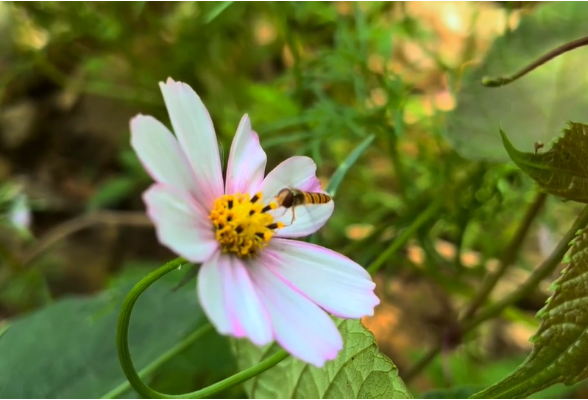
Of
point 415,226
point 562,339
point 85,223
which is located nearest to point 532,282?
point 415,226

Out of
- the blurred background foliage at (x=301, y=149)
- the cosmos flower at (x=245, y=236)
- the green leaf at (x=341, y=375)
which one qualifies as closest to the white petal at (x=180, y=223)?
the cosmos flower at (x=245, y=236)

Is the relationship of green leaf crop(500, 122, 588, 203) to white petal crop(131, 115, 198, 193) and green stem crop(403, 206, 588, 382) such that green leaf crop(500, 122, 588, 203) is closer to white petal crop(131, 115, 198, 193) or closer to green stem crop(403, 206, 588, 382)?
green stem crop(403, 206, 588, 382)

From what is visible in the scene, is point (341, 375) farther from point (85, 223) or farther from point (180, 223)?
point (85, 223)

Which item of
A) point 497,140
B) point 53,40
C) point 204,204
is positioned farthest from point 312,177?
point 53,40

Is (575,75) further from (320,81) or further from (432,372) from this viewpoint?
(432,372)

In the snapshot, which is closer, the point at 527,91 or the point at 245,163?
the point at 245,163

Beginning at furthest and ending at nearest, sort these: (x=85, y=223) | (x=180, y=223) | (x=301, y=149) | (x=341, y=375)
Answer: (x=85, y=223)
(x=301, y=149)
(x=341, y=375)
(x=180, y=223)
